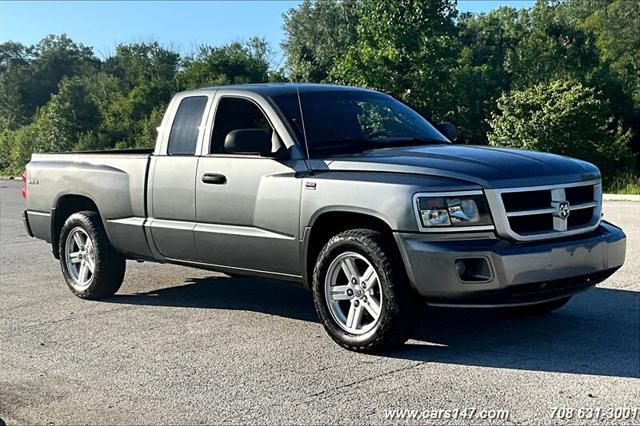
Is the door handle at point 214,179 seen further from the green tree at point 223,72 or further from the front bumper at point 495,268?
the green tree at point 223,72

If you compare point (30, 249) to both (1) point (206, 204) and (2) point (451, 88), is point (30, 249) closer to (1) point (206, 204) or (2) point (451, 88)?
(1) point (206, 204)

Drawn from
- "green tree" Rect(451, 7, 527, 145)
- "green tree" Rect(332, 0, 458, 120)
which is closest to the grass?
"green tree" Rect(451, 7, 527, 145)

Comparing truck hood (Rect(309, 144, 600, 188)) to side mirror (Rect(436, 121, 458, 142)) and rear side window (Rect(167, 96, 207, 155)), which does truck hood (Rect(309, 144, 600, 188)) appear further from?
Answer: rear side window (Rect(167, 96, 207, 155))

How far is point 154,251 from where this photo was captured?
727 centimetres

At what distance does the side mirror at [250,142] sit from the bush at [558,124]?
2424cm

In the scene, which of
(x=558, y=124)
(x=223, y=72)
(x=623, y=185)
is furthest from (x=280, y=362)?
(x=223, y=72)

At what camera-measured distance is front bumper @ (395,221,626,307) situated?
5117mm

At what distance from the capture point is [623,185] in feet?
81.8

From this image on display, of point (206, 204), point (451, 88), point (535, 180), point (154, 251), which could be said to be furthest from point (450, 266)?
point (451, 88)

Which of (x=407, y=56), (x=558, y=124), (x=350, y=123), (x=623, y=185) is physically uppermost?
(x=407, y=56)

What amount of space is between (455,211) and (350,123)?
66.8 inches

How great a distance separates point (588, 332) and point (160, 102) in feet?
197

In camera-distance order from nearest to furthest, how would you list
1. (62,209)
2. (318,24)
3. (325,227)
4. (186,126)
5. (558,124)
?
(325,227) → (186,126) → (62,209) → (558,124) → (318,24)

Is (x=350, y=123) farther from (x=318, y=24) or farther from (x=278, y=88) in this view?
(x=318, y=24)
